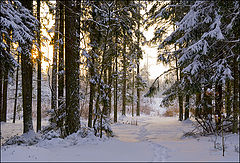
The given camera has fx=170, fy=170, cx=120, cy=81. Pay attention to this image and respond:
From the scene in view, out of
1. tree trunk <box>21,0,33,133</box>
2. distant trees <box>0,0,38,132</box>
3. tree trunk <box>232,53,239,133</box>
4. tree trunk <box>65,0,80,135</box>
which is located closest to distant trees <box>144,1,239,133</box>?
tree trunk <box>232,53,239,133</box>

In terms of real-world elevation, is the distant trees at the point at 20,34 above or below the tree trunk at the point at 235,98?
above

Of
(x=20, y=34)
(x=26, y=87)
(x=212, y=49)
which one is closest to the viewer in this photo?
(x=20, y=34)

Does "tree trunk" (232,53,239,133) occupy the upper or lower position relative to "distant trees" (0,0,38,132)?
lower

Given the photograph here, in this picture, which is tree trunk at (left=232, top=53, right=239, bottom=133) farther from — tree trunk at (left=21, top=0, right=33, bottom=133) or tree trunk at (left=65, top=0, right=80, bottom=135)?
tree trunk at (left=21, top=0, right=33, bottom=133)

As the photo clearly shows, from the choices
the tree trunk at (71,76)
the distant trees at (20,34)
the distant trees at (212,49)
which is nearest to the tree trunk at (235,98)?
the distant trees at (212,49)

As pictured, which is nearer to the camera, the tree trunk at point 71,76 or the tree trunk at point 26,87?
the tree trunk at point 71,76

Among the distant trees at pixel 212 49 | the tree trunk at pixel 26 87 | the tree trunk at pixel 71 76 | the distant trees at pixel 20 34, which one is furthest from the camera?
the tree trunk at pixel 26 87

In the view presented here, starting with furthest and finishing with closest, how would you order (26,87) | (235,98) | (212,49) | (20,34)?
(26,87) < (212,49) < (20,34) < (235,98)

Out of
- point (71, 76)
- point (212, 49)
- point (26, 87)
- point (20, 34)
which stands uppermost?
point (20, 34)

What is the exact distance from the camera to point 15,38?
599 centimetres

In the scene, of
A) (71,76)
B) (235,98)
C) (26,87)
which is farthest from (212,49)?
(26,87)

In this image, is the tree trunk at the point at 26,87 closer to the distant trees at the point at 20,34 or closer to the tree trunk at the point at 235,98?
the distant trees at the point at 20,34

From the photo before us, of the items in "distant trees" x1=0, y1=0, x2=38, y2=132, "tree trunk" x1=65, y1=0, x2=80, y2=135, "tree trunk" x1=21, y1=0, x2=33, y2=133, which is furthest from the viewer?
"tree trunk" x1=21, y1=0, x2=33, y2=133

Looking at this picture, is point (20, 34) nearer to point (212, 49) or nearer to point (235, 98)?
point (212, 49)
